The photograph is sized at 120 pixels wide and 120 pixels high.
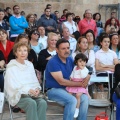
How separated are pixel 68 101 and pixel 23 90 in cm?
68

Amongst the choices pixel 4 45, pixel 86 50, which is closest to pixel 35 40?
pixel 4 45

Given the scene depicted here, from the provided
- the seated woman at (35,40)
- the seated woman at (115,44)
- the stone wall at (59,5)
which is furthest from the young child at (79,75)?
the stone wall at (59,5)

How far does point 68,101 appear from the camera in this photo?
5.69 meters

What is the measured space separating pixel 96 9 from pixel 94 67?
8.86m

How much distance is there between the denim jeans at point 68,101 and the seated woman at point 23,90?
0.26 m

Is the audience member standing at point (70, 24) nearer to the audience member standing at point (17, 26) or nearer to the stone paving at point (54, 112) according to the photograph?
the audience member standing at point (17, 26)

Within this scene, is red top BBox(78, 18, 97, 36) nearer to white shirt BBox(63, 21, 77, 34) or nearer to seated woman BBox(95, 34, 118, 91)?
white shirt BBox(63, 21, 77, 34)

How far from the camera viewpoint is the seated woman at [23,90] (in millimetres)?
5543

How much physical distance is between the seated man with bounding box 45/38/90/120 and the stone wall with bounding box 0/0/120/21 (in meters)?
8.93

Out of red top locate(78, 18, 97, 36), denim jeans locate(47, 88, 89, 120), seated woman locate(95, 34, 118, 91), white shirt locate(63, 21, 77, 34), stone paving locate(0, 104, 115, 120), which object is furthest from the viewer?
red top locate(78, 18, 97, 36)

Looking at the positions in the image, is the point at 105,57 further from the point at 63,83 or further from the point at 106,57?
the point at 63,83

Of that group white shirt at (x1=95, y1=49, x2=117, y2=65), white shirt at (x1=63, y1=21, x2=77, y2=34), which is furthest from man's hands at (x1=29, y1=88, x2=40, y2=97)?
white shirt at (x1=63, y1=21, x2=77, y2=34)

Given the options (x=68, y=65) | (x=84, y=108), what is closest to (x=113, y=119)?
(x=84, y=108)

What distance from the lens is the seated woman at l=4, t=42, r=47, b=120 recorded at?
5543 mm
